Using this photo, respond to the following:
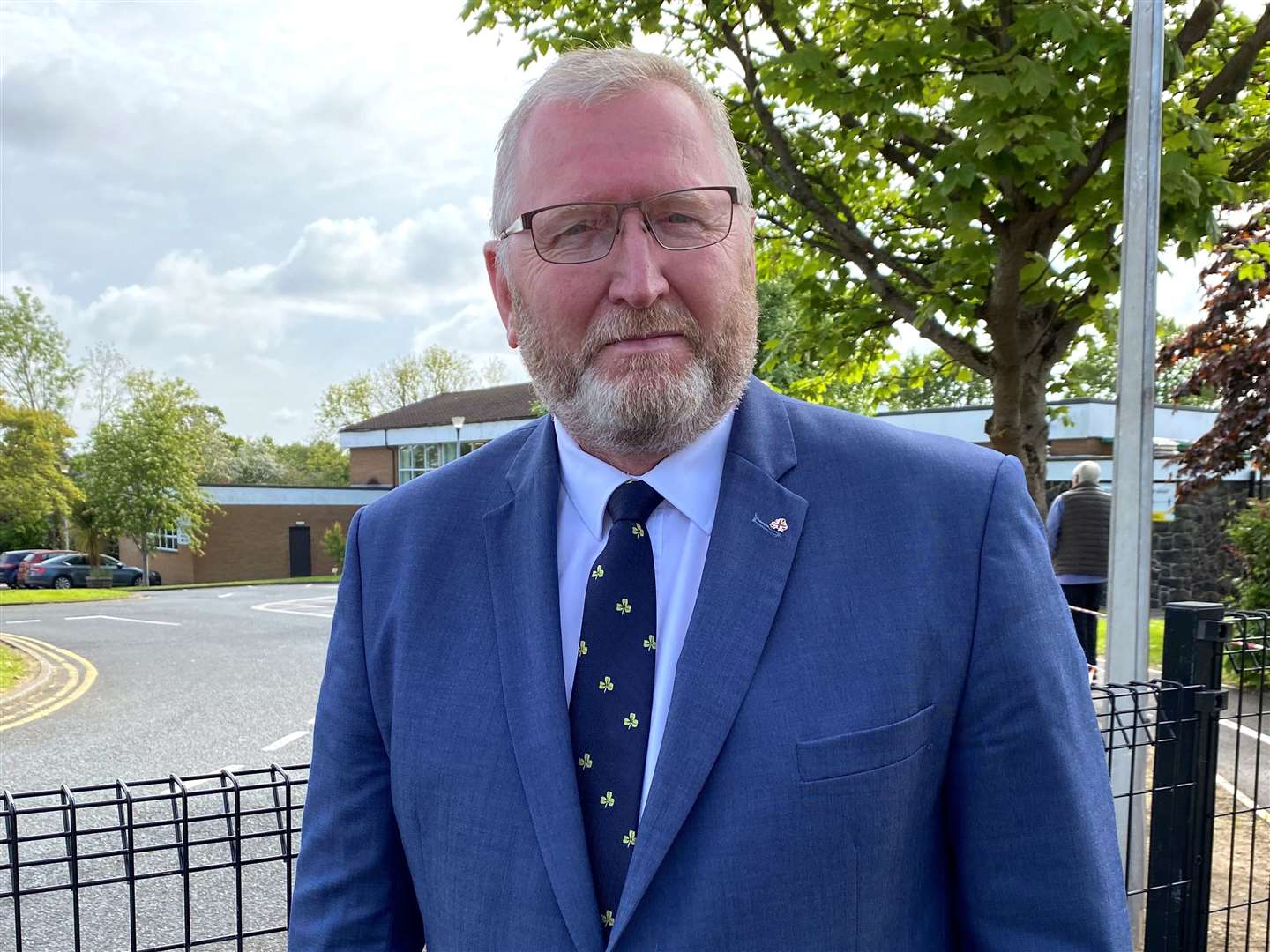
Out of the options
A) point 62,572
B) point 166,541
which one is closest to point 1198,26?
point 62,572

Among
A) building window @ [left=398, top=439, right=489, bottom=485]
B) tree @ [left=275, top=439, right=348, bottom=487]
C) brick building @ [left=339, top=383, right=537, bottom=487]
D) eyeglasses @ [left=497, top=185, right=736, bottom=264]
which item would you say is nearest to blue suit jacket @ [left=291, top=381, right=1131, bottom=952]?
eyeglasses @ [left=497, top=185, right=736, bottom=264]

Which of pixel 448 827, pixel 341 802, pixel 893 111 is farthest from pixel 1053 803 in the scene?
pixel 893 111

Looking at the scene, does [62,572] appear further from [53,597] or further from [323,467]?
[323,467]

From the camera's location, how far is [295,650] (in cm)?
1509

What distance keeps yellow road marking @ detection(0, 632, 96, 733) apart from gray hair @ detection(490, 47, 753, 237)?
10.4 m

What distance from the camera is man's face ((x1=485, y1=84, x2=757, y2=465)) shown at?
1.48 meters

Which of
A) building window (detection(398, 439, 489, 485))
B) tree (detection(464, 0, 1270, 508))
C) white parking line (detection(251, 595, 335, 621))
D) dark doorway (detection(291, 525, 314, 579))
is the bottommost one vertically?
dark doorway (detection(291, 525, 314, 579))

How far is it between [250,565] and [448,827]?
4640 centimetres

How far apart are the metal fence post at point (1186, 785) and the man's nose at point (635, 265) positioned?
7.03 feet

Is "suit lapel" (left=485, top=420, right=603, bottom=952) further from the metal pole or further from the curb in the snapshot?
the curb

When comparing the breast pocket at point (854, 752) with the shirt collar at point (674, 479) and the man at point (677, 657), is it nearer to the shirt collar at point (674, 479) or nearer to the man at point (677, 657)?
the man at point (677, 657)

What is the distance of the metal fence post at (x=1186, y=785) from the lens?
2.80m

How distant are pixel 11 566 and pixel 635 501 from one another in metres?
41.2

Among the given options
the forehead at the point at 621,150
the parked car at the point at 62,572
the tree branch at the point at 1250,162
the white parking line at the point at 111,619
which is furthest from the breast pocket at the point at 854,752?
the parked car at the point at 62,572
